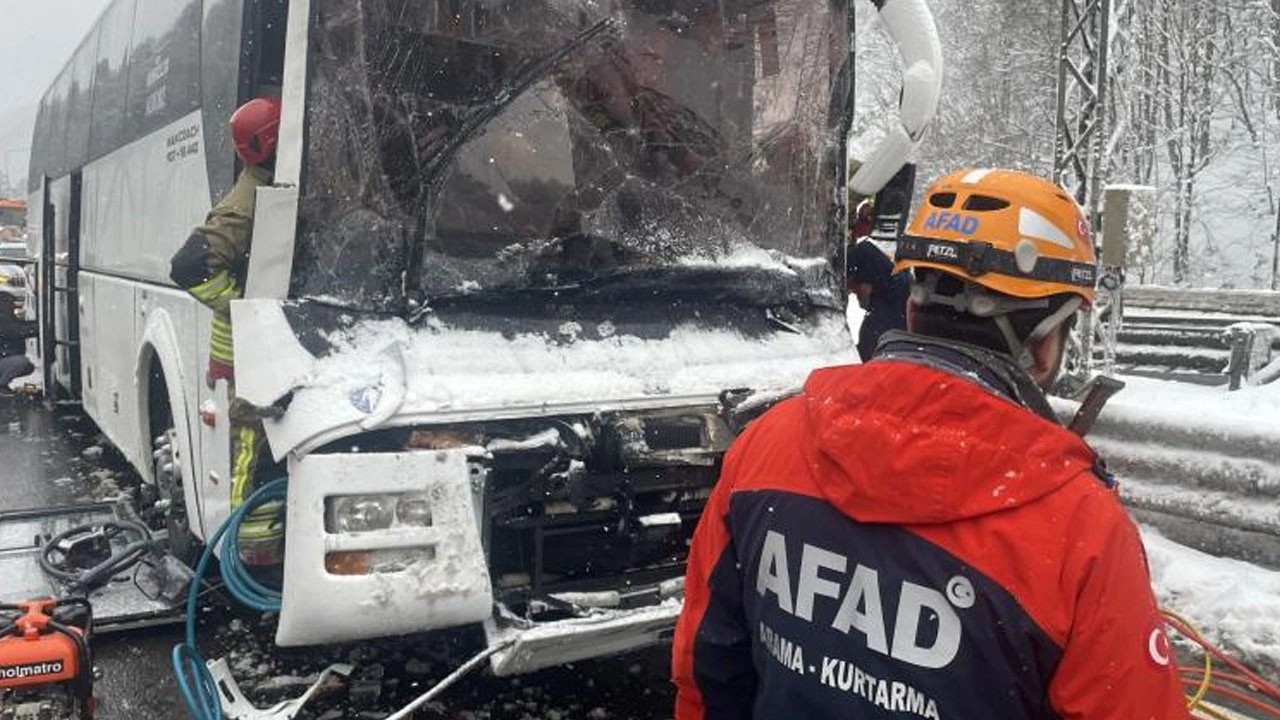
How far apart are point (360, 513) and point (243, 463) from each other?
1.09m

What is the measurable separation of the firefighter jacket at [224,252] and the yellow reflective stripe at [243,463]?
0.38 metres

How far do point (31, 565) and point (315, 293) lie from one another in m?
2.78

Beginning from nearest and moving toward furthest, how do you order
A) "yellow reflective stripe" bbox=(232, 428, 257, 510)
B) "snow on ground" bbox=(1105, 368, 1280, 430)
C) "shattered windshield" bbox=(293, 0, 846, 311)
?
"shattered windshield" bbox=(293, 0, 846, 311) < "yellow reflective stripe" bbox=(232, 428, 257, 510) < "snow on ground" bbox=(1105, 368, 1280, 430)

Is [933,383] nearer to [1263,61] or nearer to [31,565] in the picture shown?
[31,565]

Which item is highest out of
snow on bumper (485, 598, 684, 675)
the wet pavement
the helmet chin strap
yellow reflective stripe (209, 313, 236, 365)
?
the helmet chin strap

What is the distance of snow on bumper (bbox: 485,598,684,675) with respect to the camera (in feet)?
10.5

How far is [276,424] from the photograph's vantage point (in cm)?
326

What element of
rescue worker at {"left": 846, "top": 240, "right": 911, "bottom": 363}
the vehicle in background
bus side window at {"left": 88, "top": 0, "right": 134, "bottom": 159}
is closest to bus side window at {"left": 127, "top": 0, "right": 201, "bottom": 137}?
bus side window at {"left": 88, "top": 0, "right": 134, "bottom": 159}

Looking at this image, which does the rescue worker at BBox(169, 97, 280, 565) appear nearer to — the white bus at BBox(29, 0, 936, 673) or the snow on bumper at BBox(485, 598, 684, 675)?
the white bus at BBox(29, 0, 936, 673)

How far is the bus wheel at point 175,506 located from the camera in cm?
512

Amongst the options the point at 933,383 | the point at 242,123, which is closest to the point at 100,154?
the point at 242,123

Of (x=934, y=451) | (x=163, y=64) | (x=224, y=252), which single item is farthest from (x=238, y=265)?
(x=934, y=451)

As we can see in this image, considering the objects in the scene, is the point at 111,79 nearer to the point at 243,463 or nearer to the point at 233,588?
the point at 243,463

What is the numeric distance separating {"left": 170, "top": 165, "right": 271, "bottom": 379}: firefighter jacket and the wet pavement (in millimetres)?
1321
